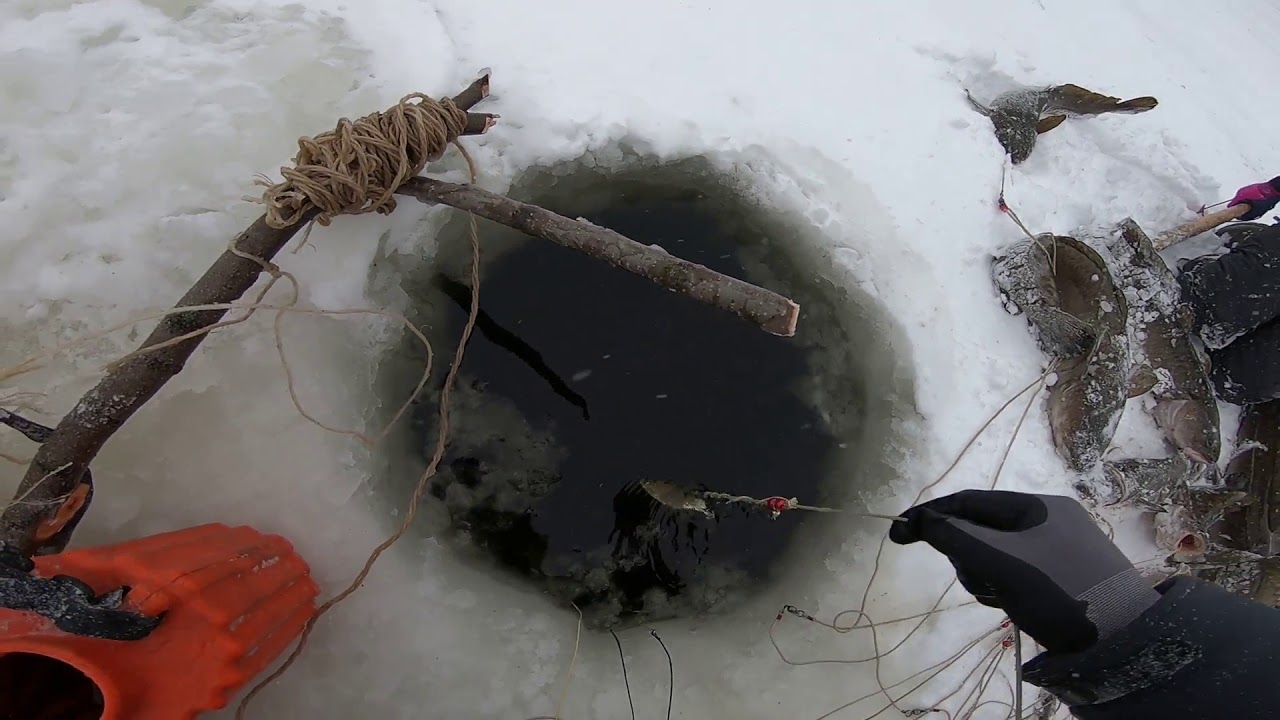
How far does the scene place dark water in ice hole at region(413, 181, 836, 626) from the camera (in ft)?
7.17

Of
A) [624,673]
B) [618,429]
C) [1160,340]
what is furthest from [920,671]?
[1160,340]

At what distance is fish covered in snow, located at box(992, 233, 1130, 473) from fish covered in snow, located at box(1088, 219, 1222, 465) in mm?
187

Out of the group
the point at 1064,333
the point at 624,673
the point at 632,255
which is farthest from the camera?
the point at 1064,333

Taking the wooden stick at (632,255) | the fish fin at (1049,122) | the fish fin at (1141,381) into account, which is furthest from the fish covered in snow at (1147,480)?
the wooden stick at (632,255)

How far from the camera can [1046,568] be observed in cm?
140

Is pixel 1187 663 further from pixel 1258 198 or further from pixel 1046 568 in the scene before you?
pixel 1258 198

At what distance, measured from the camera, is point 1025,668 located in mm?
1414

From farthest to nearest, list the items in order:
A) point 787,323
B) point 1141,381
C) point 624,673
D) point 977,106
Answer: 1. point 977,106
2. point 1141,381
3. point 624,673
4. point 787,323

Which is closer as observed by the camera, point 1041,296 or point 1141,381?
point 1041,296

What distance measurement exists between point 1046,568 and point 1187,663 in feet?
0.92

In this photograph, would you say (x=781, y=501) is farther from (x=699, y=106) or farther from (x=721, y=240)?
(x=699, y=106)

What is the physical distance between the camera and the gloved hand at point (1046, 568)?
1364mm

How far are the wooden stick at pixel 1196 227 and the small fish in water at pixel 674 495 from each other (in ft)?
7.38

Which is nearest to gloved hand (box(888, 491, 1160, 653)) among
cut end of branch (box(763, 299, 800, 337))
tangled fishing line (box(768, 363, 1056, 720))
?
cut end of branch (box(763, 299, 800, 337))
